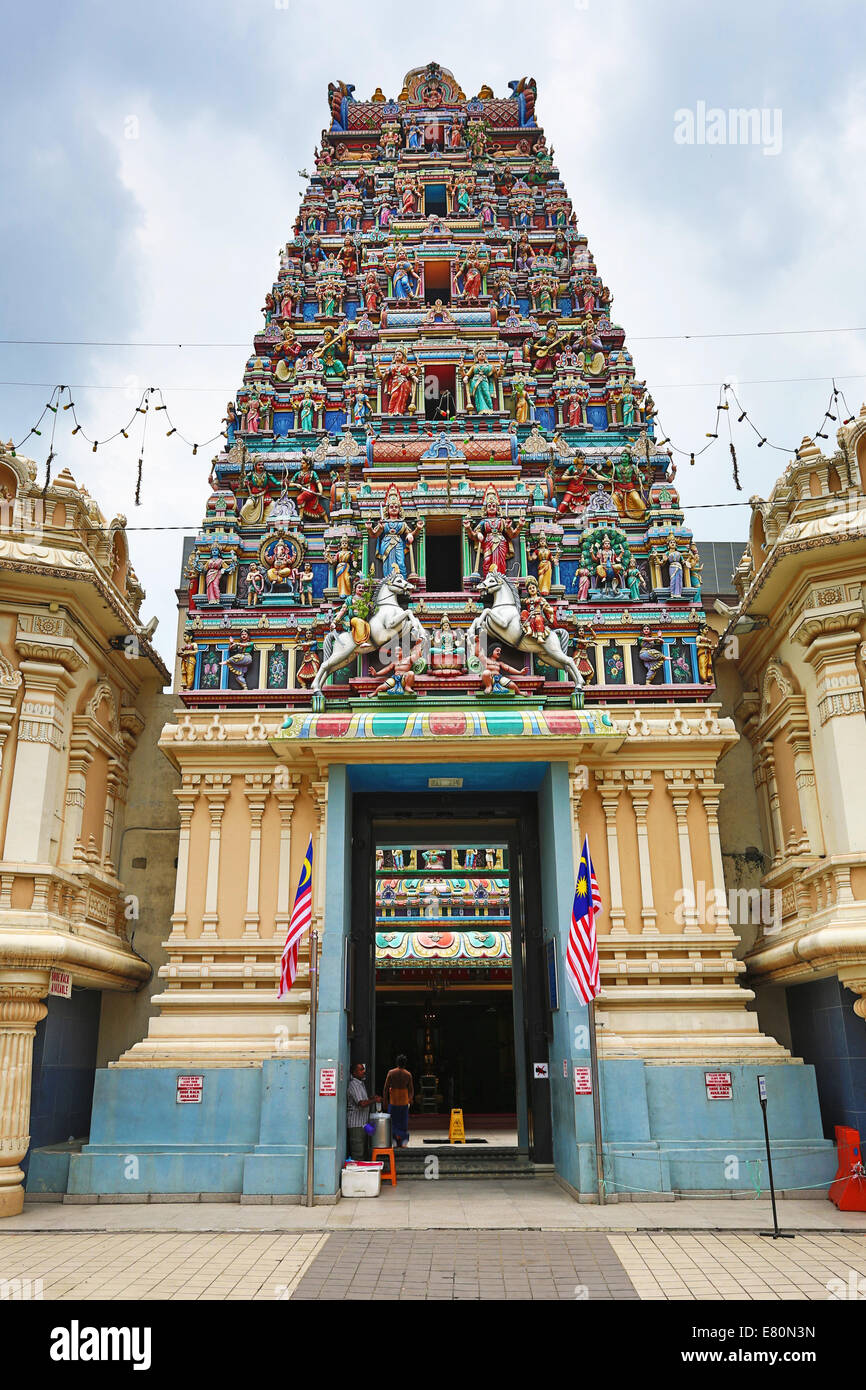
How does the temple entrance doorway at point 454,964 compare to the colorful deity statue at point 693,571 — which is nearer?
the temple entrance doorway at point 454,964

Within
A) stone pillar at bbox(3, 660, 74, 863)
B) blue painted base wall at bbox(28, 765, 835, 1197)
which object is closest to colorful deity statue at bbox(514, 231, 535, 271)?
stone pillar at bbox(3, 660, 74, 863)

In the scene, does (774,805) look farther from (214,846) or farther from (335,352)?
(335,352)

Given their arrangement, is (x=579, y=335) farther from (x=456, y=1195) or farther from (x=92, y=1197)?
(x=92, y=1197)

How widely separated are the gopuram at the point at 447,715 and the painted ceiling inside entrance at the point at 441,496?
62 millimetres

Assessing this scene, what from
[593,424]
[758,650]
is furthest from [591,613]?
[593,424]

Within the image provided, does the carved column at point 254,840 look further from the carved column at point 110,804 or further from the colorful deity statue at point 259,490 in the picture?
A: the colorful deity statue at point 259,490

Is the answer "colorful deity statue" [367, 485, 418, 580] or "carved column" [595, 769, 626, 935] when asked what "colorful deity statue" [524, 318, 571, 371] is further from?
"carved column" [595, 769, 626, 935]

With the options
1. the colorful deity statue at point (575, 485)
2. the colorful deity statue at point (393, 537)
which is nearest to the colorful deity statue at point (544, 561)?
the colorful deity statue at point (575, 485)

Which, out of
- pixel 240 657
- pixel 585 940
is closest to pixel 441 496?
pixel 240 657

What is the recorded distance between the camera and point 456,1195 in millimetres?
14656

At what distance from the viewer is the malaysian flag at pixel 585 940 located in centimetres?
1387

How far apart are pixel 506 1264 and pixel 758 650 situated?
11.9m

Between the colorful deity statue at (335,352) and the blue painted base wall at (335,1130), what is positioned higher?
the colorful deity statue at (335,352)

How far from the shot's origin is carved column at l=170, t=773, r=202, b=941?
16.7 metres
